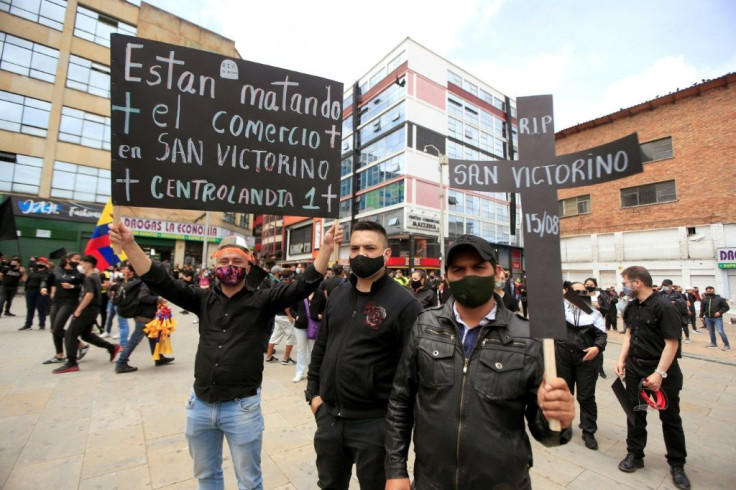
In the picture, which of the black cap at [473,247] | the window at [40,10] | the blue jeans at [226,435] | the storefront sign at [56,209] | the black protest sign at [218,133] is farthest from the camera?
the window at [40,10]

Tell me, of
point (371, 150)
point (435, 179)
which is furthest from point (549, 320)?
point (371, 150)

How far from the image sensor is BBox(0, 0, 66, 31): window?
2073 centimetres

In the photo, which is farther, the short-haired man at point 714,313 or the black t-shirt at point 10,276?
the black t-shirt at point 10,276

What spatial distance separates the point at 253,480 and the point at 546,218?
2.46 metres

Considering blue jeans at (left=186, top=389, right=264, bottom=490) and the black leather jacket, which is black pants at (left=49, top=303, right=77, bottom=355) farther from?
the black leather jacket

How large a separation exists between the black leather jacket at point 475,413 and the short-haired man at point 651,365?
8.93ft

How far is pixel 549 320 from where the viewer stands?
1495 millimetres

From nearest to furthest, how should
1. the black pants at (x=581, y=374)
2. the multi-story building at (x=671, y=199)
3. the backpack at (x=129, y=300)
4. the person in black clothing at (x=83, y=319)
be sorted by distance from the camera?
the black pants at (x=581, y=374) < the backpack at (x=129, y=300) < the person in black clothing at (x=83, y=319) < the multi-story building at (x=671, y=199)

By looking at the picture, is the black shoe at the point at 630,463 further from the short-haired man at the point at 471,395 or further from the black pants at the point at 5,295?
the black pants at the point at 5,295

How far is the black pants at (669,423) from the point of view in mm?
3311

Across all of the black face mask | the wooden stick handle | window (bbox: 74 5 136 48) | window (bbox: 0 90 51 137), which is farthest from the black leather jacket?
window (bbox: 74 5 136 48)

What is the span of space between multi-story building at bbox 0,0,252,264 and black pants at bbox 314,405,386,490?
89.5ft

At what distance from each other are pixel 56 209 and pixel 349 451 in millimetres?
28013

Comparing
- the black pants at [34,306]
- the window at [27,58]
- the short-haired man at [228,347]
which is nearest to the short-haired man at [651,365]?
the short-haired man at [228,347]
